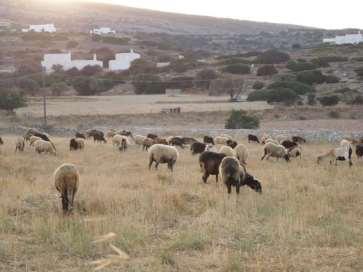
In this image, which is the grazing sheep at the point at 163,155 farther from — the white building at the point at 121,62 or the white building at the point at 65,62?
the white building at the point at 121,62

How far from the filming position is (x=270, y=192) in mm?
14953

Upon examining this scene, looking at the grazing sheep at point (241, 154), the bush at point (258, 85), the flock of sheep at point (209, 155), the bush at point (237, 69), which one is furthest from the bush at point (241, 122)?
the bush at point (237, 69)

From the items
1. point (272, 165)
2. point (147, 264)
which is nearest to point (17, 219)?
point (147, 264)

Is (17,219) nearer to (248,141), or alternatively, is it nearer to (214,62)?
(248,141)

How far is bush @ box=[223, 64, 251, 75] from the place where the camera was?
77544mm

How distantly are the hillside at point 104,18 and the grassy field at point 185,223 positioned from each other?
131 meters

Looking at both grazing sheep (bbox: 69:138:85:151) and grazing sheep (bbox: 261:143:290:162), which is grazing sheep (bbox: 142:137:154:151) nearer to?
grazing sheep (bbox: 69:138:85:151)

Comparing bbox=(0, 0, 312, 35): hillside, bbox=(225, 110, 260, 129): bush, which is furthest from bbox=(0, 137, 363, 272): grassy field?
bbox=(0, 0, 312, 35): hillside

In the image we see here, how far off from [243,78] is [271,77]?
323 cm

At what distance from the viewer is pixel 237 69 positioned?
77875 mm

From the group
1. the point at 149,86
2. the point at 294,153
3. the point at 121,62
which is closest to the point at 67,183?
the point at 294,153

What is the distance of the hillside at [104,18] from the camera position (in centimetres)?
15662

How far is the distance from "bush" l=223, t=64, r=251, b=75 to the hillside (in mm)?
72045

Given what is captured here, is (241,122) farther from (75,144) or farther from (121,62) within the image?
(121,62)
